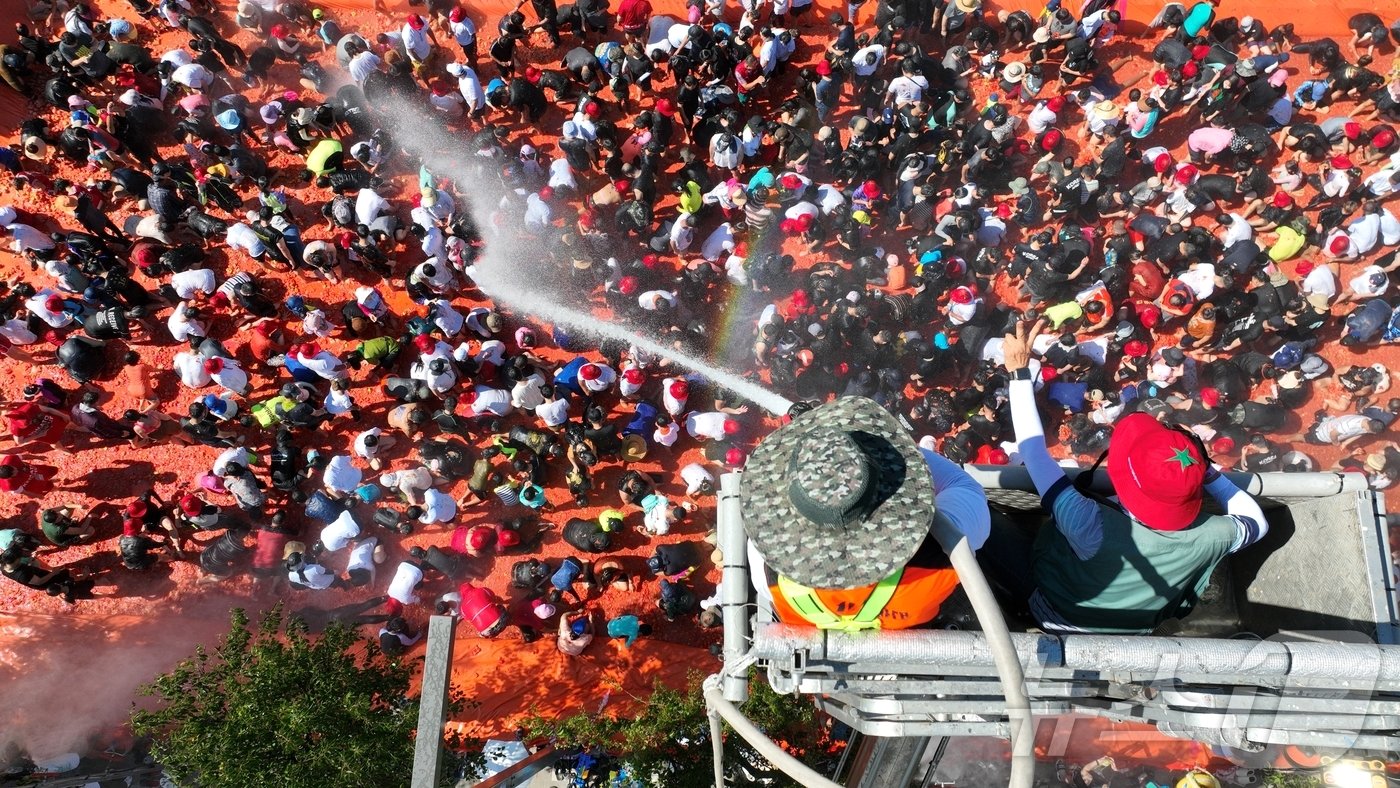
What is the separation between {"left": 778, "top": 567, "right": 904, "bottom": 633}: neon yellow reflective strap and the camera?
3424 mm

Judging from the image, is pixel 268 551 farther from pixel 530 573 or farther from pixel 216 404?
pixel 530 573

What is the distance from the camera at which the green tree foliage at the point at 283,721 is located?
6.61m

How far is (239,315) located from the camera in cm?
1138

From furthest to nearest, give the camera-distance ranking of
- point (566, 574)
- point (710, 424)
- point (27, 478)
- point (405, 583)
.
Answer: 1. point (27, 478)
2. point (710, 424)
3. point (566, 574)
4. point (405, 583)

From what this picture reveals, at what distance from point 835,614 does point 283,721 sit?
19.4 ft

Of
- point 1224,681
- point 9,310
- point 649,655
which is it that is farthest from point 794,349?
point 9,310

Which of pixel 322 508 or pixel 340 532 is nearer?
pixel 340 532

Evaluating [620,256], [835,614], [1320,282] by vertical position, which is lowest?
[835,614]

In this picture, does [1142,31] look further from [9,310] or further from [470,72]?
[9,310]

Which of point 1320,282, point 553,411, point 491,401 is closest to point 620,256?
point 553,411

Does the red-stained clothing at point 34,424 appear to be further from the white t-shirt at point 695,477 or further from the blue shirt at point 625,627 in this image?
the white t-shirt at point 695,477

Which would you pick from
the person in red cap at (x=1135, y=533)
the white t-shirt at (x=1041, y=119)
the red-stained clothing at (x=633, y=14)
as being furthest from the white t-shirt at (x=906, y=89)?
the person in red cap at (x=1135, y=533)

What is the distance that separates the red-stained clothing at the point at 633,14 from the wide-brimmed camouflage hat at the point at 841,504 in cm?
1141

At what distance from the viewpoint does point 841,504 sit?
288 centimetres
